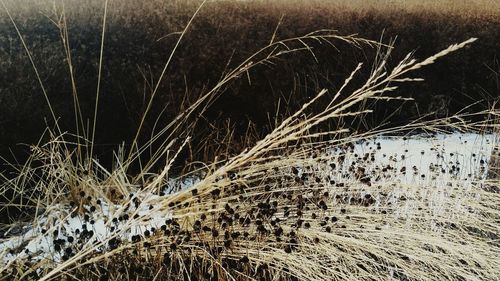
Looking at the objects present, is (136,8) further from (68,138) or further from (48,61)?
(68,138)

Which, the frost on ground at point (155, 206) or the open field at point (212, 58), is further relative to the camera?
the open field at point (212, 58)

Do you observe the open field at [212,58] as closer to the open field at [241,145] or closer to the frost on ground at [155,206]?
the open field at [241,145]

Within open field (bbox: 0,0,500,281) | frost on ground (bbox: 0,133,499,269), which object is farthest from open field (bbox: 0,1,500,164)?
frost on ground (bbox: 0,133,499,269)

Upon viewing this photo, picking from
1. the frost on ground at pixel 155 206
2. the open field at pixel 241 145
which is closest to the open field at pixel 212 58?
the open field at pixel 241 145

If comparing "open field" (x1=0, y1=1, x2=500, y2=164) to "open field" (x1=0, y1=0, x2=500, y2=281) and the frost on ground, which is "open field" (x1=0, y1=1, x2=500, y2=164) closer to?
"open field" (x1=0, y1=0, x2=500, y2=281)

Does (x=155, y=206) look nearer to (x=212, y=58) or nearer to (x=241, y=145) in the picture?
(x=241, y=145)

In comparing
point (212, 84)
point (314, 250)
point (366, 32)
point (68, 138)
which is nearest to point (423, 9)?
point (366, 32)
